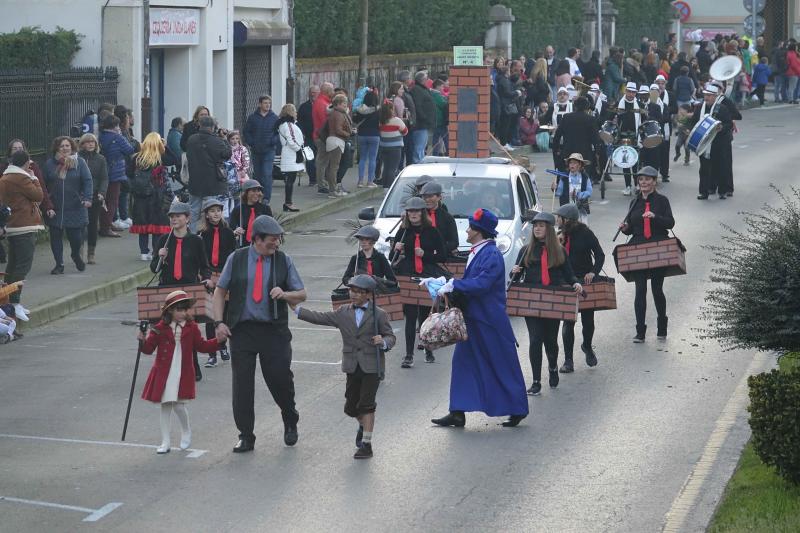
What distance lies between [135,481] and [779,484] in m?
4.42

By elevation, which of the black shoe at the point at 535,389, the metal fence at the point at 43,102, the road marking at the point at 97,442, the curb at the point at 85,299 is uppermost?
the metal fence at the point at 43,102

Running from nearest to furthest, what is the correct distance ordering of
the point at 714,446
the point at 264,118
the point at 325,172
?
the point at 714,446
the point at 264,118
the point at 325,172

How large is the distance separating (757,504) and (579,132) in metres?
15.4

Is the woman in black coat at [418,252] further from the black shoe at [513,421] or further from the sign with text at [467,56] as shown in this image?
the sign with text at [467,56]

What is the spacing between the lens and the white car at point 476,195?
18.0m

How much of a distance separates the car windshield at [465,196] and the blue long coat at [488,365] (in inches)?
219

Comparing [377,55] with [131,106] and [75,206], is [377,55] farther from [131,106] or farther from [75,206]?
[75,206]

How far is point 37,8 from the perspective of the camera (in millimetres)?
26969

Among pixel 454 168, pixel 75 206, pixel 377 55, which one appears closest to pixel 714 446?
pixel 454 168

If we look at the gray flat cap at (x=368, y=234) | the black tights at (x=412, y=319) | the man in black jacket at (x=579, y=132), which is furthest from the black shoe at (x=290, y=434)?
the man in black jacket at (x=579, y=132)

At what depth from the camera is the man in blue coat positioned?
12.7 meters

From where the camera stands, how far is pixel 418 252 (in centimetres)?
1550

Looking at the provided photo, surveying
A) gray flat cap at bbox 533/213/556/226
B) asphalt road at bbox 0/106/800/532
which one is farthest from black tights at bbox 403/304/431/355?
gray flat cap at bbox 533/213/556/226

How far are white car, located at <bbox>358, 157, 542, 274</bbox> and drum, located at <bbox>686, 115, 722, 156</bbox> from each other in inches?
337
